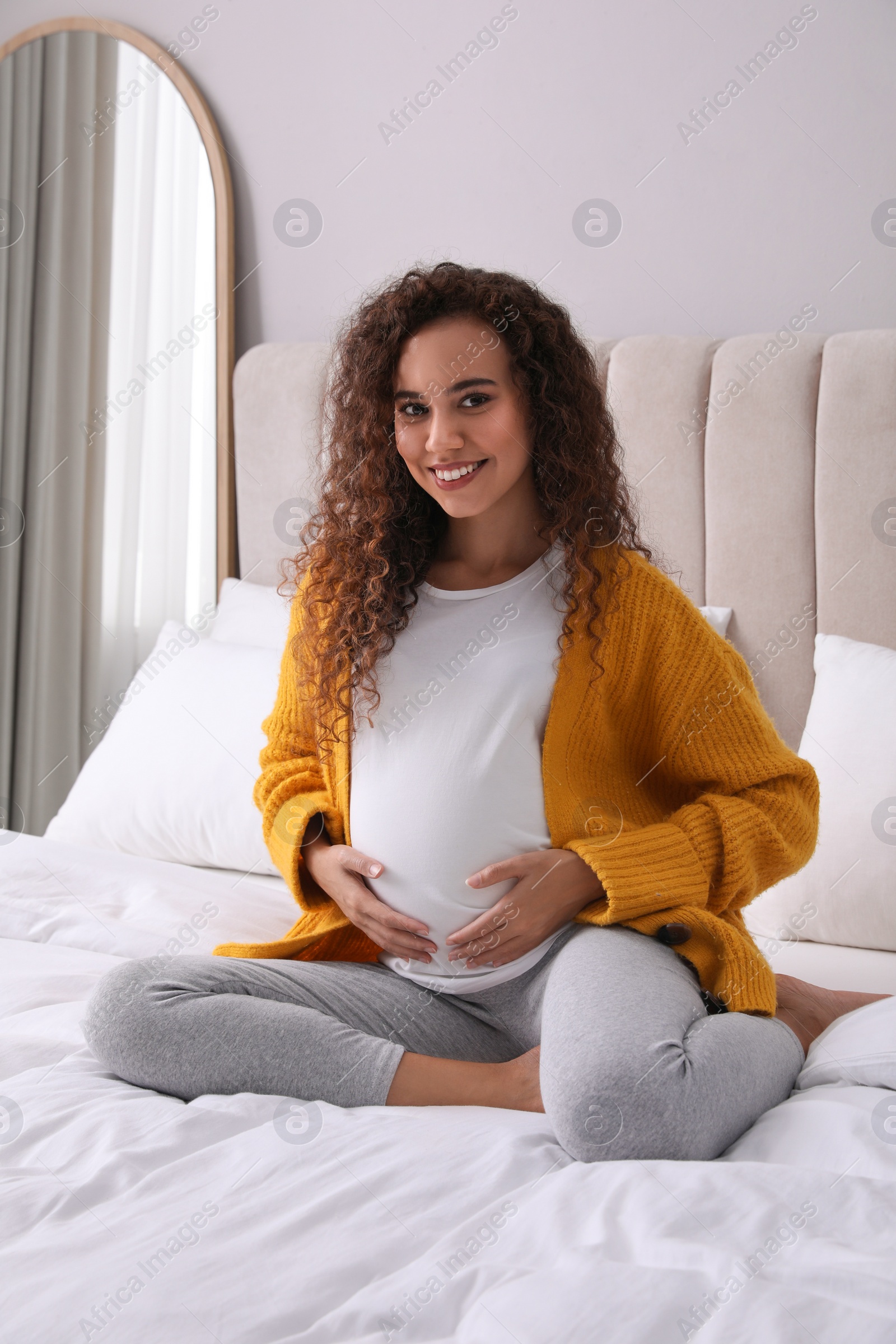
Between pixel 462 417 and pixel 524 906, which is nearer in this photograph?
pixel 524 906

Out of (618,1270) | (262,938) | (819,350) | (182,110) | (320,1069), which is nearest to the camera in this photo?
(618,1270)

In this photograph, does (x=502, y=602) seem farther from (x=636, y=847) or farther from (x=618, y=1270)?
(x=618, y=1270)

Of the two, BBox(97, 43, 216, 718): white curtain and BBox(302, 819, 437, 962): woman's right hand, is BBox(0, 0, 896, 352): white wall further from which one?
BBox(302, 819, 437, 962): woman's right hand

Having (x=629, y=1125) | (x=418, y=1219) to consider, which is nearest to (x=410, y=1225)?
(x=418, y=1219)

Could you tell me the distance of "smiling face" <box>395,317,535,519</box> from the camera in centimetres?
124

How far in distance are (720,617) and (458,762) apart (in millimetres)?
777

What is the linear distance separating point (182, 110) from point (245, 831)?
1643mm

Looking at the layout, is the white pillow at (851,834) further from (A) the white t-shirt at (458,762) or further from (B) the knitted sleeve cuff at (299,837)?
(B) the knitted sleeve cuff at (299,837)

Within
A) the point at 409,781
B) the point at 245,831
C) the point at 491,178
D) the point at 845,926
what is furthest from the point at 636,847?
the point at 491,178

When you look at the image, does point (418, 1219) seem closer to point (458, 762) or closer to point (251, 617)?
point (458, 762)

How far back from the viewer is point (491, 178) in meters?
2.12

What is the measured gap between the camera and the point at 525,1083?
1.07 metres

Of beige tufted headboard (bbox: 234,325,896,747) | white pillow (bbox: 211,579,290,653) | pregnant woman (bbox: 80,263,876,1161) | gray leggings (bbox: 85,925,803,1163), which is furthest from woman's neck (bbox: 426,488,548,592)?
white pillow (bbox: 211,579,290,653)

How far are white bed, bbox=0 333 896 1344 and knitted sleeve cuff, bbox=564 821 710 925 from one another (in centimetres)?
21
